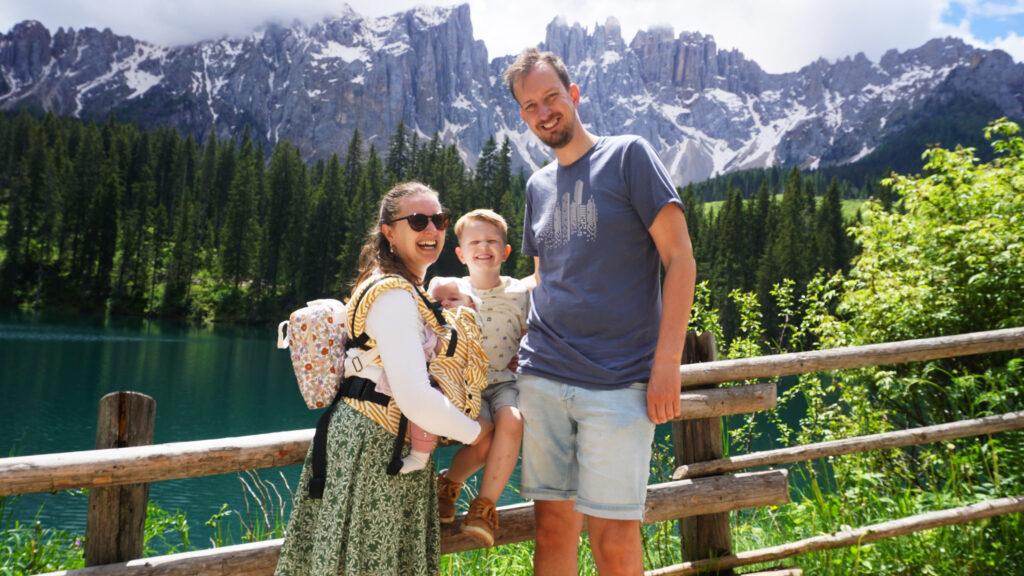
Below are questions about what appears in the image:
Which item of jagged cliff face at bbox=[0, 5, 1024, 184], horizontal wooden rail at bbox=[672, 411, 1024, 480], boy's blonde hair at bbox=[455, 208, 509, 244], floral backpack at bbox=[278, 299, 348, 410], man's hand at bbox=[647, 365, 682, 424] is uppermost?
jagged cliff face at bbox=[0, 5, 1024, 184]

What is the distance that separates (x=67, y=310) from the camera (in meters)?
44.9

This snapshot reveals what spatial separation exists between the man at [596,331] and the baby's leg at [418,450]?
1.47ft

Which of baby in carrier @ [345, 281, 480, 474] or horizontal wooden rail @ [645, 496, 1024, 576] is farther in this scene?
horizontal wooden rail @ [645, 496, 1024, 576]

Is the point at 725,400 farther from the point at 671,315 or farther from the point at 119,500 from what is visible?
the point at 119,500

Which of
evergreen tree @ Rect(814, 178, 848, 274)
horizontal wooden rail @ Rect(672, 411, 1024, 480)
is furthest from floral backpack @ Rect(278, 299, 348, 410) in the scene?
evergreen tree @ Rect(814, 178, 848, 274)

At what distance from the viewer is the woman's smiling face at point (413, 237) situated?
80.7 inches

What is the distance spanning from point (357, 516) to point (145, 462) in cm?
86

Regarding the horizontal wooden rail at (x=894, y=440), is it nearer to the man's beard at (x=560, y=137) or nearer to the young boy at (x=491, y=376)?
the young boy at (x=491, y=376)

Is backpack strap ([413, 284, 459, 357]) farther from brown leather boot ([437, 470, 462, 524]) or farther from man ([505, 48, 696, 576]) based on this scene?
brown leather boot ([437, 470, 462, 524])

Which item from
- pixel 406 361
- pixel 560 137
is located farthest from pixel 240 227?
pixel 406 361

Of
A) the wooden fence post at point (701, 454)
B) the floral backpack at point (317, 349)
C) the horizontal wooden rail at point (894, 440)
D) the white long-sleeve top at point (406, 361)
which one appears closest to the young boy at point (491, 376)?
the white long-sleeve top at point (406, 361)

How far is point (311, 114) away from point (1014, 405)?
503ft

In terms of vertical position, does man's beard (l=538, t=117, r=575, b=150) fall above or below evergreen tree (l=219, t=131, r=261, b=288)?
below

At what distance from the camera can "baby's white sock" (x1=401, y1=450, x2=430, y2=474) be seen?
1.89m
